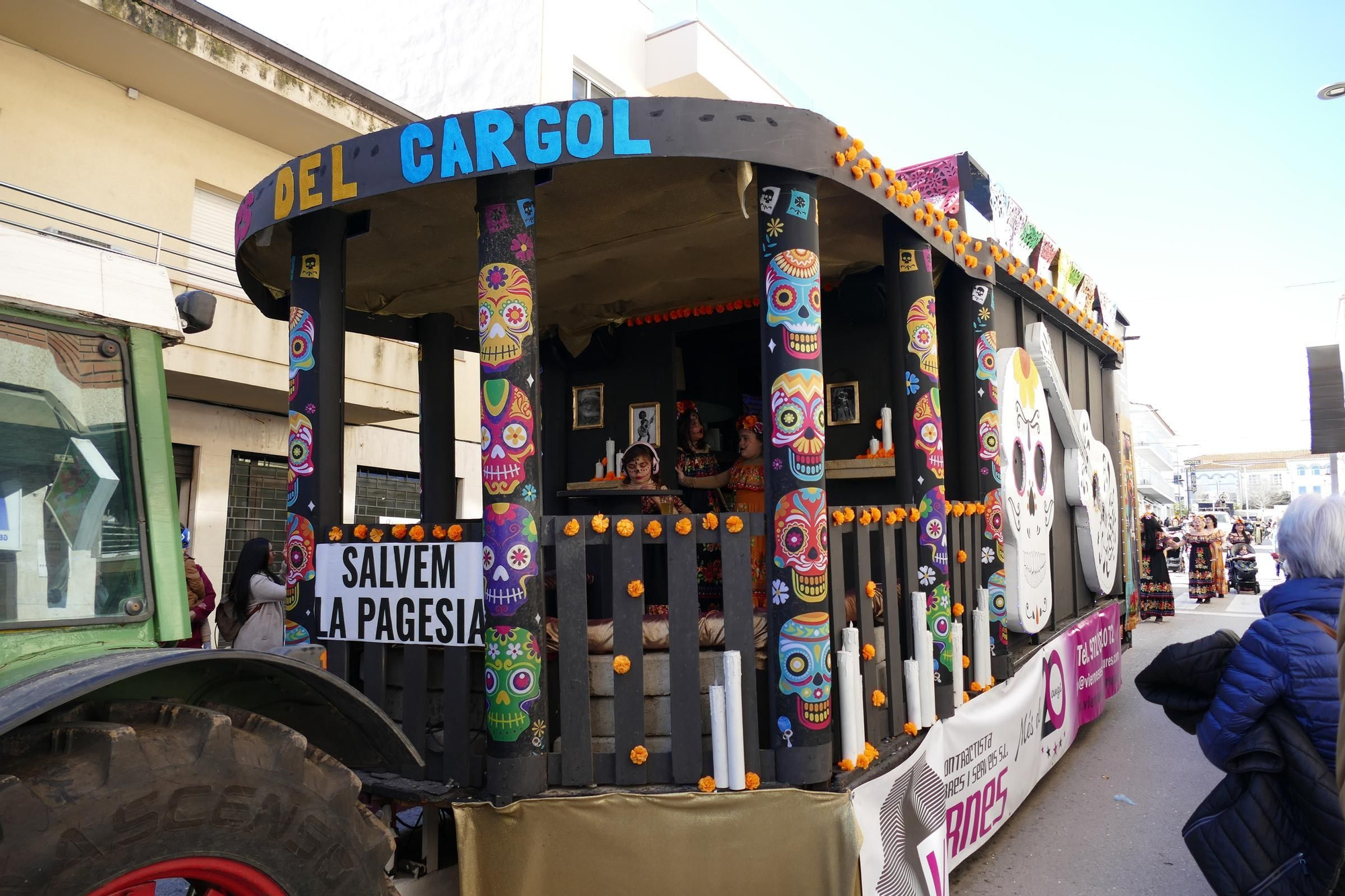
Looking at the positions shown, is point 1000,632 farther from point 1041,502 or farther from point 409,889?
point 409,889

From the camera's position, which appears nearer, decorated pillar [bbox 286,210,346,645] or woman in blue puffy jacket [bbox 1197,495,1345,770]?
woman in blue puffy jacket [bbox 1197,495,1345,770]

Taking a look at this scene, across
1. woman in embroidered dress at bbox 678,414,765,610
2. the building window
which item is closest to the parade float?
woman in embroidered dress at bbox 678,414,765,610

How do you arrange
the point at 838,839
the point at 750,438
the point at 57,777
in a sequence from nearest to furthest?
1. the point at 57,777
2. the point at 838,839
3. the point at 750,438

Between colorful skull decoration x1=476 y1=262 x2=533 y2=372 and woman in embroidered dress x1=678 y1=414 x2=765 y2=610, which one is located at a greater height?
colorful skull decoration x1=476 y1=262 x2=533 y2=372

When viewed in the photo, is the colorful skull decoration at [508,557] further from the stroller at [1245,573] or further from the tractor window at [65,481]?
the stroller at [1245,573]

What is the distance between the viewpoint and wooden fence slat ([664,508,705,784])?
337cm

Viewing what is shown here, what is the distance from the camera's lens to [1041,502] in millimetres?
6457

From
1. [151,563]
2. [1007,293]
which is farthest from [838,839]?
[1007,293]

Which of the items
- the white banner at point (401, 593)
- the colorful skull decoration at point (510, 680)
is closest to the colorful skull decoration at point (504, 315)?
the white banner at point (401, 593)

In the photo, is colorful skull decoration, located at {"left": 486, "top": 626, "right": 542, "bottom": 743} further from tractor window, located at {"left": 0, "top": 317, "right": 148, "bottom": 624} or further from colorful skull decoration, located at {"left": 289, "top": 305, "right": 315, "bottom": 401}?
colorful skull decoration, located at {"left": 289, "top": 305, "right": 315, "bottom": 401}

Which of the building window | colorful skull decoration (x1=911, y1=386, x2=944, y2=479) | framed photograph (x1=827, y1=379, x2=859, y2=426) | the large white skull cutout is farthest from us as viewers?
the building window

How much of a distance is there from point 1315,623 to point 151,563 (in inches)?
139

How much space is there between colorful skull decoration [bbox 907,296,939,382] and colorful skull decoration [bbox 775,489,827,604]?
1.50 m

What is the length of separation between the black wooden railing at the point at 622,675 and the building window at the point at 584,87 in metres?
12.7
